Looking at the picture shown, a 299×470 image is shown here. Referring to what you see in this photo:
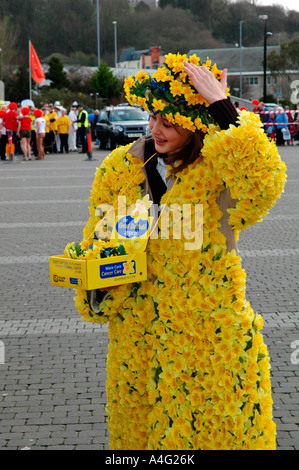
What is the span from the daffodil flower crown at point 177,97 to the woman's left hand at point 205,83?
42mm

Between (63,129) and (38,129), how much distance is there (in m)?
2.68

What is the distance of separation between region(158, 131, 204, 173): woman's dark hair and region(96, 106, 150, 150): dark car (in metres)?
22.6

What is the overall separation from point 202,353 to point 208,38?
9721cm

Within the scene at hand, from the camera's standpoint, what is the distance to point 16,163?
74.6ft

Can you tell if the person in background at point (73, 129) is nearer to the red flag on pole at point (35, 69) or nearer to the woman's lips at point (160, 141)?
the red flag on pole at point (35, 69)

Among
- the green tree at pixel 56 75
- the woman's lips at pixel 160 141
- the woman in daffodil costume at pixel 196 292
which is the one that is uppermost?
the green tree at pixel 56 75

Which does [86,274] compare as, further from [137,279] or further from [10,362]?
[10,362]

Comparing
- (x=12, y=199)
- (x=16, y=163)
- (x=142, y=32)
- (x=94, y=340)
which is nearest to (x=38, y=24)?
(x=142, y=32)

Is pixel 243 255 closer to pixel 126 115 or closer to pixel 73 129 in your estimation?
pixel 126 115

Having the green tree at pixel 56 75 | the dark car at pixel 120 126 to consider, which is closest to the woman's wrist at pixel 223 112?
the dark car at pixel 120 126

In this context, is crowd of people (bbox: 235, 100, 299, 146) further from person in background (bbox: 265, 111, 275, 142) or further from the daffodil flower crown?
the daffodil flower crown

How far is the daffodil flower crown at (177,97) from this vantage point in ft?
8.23

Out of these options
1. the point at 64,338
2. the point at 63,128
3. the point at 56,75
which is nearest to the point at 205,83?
the point at 64,338

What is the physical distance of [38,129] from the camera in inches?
930
